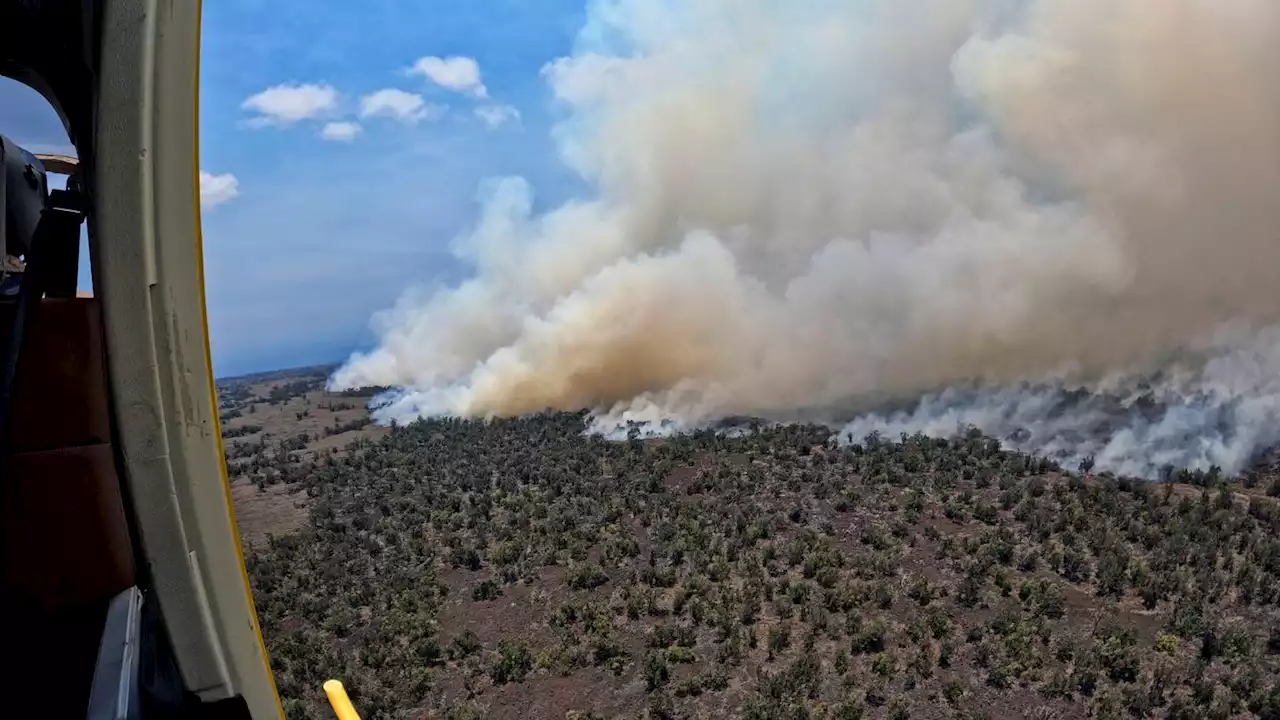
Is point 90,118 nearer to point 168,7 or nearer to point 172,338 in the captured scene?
point 168,7

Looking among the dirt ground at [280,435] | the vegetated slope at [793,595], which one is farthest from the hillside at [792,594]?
the dirt ground at [280,435]

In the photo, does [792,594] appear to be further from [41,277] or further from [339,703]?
[41,277]

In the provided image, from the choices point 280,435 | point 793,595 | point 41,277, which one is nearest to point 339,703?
point 41,277

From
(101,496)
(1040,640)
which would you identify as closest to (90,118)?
(101,496)

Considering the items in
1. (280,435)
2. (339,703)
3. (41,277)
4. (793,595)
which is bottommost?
(793,595)

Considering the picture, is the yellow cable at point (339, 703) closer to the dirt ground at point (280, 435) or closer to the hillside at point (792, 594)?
the dirt ground at point (280, 435)
